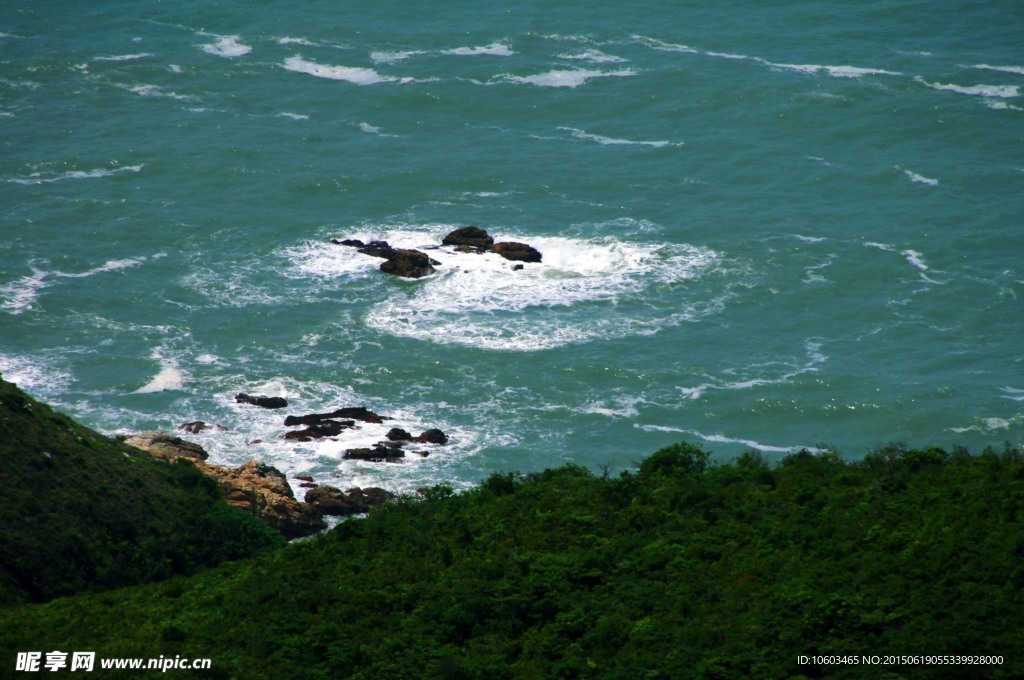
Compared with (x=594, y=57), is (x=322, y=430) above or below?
below

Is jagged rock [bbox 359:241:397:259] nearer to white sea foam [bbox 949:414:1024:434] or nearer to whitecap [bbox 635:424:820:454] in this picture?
whitecap [bbox 635:424:820:454]

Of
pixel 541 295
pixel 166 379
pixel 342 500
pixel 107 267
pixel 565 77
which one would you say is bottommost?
pixel 342 500

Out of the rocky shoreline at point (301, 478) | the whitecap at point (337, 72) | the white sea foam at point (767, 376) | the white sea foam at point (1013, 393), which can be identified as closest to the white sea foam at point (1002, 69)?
the white sea foam at point (767, 376)

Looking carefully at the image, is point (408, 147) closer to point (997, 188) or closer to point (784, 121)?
point (784, 121)

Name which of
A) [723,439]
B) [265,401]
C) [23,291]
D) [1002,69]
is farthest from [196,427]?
[1002,69]

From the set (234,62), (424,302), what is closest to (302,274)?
(424,302)

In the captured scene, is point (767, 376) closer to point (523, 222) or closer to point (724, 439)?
point (724, 439)

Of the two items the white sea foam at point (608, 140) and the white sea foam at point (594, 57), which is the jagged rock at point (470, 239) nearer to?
the white sea foam at point (608, 140)
